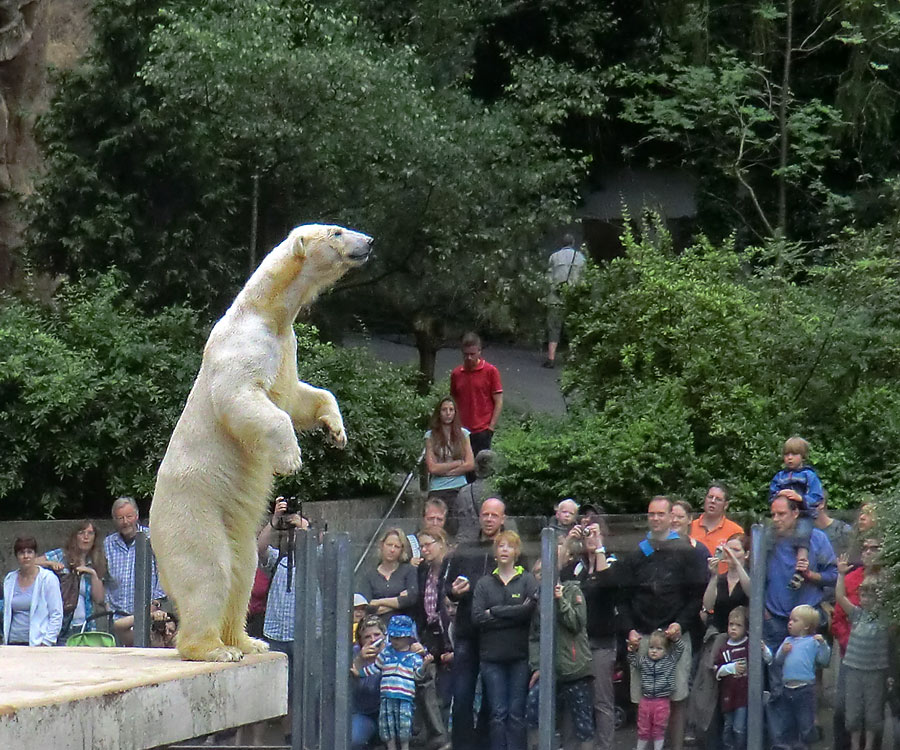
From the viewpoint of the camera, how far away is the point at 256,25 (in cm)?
1445

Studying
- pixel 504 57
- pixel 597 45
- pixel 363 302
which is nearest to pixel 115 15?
pixel 363 302

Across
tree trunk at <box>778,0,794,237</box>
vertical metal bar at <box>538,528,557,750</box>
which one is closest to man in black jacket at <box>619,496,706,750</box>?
vertical metal bar at <box>538,528,557,750</box>

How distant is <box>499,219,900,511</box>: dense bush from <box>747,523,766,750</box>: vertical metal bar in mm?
3462

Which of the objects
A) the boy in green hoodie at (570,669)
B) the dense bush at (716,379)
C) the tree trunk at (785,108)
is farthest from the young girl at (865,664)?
the tree trunk at (785,108)

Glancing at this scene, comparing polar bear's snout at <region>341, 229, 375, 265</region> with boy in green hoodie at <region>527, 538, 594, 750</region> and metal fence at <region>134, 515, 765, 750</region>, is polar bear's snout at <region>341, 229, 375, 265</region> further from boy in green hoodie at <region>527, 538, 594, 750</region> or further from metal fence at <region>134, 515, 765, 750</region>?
boy in green hoodie at <region>527, 538, 594, 750</region>

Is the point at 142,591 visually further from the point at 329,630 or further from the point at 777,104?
the point at 777,104

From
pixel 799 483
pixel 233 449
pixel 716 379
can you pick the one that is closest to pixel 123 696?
pixel 233 449

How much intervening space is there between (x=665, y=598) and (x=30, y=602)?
3.82m

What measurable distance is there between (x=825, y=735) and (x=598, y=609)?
1.37m

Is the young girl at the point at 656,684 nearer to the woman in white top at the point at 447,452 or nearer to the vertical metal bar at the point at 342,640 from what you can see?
the vertical metal bar at the point at 342,640

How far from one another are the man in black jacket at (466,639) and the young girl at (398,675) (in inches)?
8.1

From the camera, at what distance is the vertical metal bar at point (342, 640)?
830 centimetres

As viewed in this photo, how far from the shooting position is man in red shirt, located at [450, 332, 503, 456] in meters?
13.1

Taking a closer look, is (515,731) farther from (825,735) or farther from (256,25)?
(256,25)
